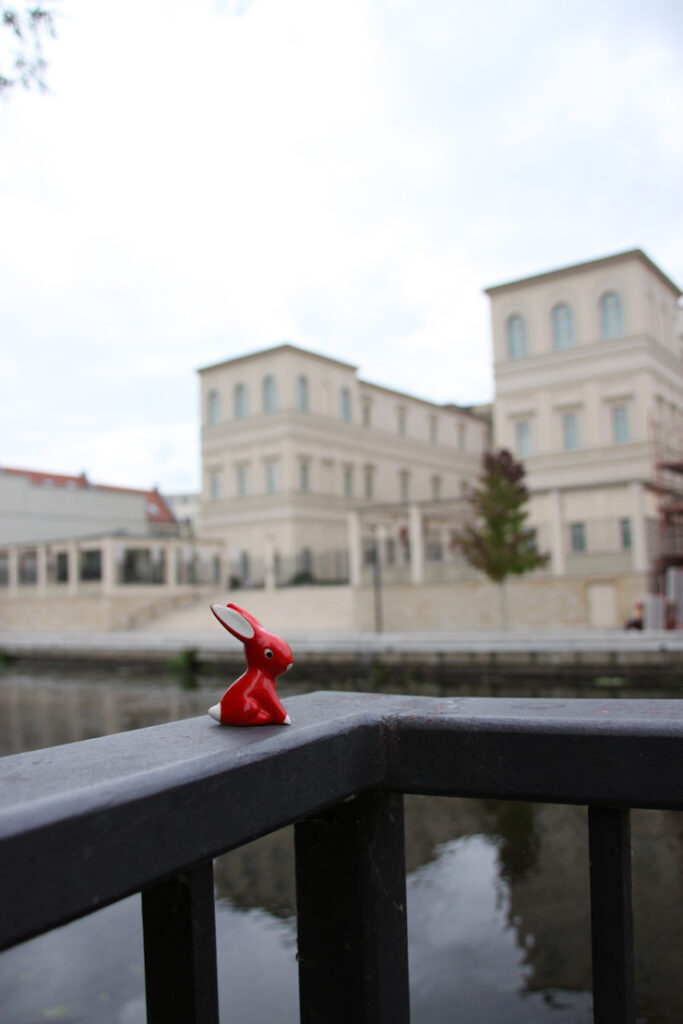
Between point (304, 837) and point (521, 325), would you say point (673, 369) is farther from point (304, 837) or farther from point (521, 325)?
point (304, 837)

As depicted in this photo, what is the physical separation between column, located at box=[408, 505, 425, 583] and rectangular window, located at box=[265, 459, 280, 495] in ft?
62.6

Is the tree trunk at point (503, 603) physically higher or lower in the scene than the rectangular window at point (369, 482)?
lower

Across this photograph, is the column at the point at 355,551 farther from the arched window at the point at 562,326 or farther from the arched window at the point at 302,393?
the arched window at the point at 302,393

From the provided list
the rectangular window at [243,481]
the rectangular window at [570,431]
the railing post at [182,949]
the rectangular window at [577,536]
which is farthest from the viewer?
the rectangular window at [243,481]

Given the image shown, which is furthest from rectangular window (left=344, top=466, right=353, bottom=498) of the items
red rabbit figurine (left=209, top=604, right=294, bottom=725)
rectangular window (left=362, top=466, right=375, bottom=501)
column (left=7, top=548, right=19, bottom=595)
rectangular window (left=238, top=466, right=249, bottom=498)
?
red rabbit figurine (left=209, top=604, right=294, bottom=725)

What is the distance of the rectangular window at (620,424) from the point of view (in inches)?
1442

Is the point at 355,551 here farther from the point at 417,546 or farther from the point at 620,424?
the point at 620,424

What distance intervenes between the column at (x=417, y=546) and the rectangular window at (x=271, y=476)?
751 inches

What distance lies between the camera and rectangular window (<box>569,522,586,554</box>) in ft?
78.6

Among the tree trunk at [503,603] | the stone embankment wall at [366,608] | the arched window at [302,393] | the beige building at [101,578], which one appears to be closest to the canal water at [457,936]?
the tree trunk at [503,603]

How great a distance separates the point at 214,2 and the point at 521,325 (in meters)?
37.2

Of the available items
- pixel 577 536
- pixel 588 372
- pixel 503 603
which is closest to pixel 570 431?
pixel 588 372

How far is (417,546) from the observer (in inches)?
1038

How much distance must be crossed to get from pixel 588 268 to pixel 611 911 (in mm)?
38266
